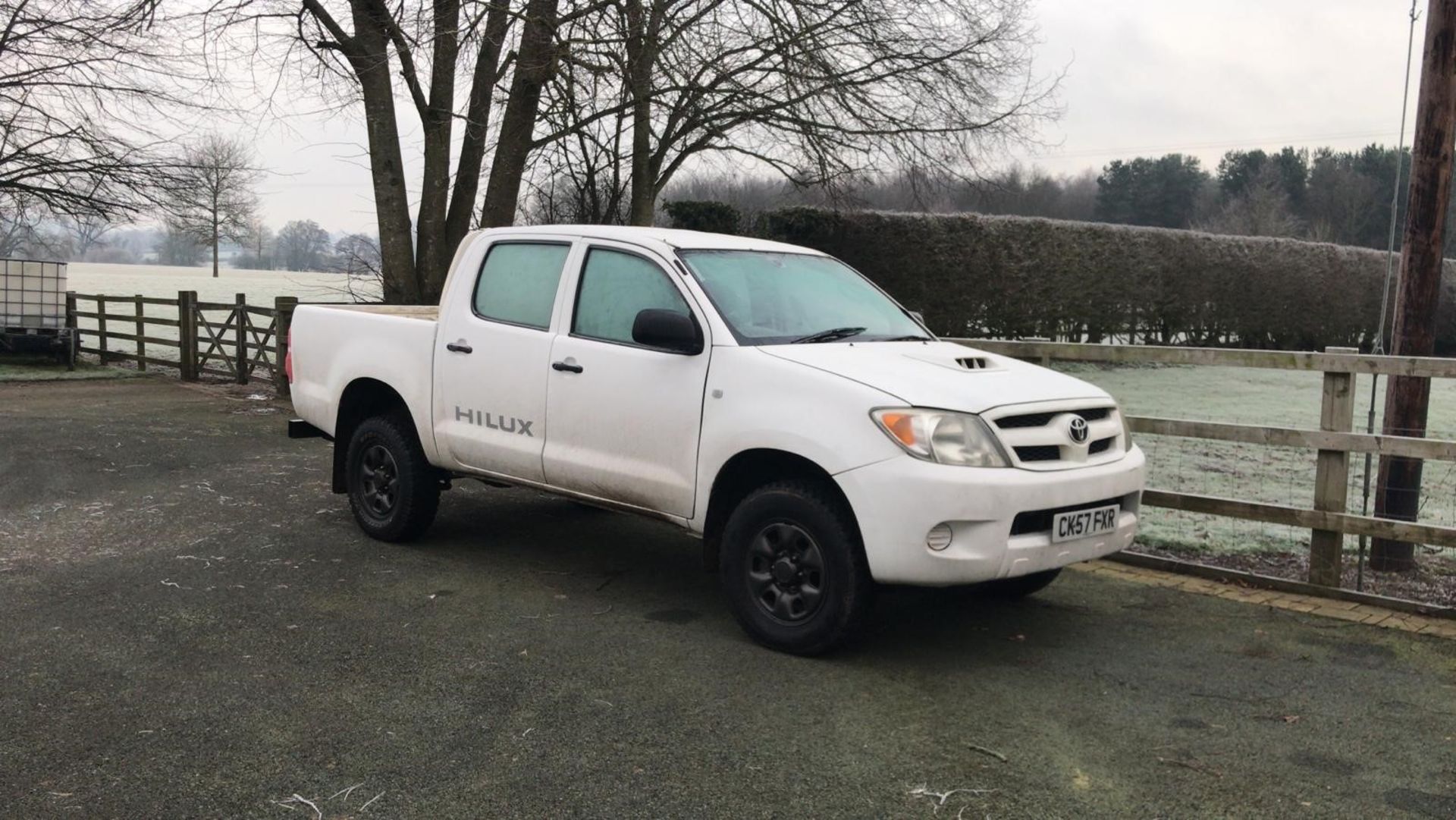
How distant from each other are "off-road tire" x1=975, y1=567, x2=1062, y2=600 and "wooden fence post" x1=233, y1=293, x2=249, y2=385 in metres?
13.3

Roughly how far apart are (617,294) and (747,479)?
1.22m

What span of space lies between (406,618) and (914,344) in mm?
2735

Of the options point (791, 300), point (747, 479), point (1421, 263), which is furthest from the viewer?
point (1421, 263)

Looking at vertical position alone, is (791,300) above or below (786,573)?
above

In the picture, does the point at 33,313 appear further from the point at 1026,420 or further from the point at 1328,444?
the point at 1328,444

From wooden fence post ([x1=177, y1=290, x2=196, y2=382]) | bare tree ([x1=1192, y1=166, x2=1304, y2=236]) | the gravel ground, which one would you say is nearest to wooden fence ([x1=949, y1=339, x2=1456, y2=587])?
the gravel ground

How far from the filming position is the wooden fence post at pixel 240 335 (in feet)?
53.8

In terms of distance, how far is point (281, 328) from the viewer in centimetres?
1505

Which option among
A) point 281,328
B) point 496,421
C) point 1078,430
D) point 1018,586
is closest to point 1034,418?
point 1078,430

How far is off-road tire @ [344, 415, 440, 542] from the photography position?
6.67m

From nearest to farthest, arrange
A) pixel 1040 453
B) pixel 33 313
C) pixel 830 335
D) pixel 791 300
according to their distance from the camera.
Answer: pixel 1040 453 < pixel 830 335 < pixel 791 300 < pixel 33 313

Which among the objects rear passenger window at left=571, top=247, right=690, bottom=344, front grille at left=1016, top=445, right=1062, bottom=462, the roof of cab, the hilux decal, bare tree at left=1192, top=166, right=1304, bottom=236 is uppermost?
bare tree at left=1192, top=166, right=1304, bottom=236

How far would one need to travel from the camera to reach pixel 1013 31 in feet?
46.9

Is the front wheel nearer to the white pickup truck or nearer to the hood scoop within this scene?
the white pickup truck
